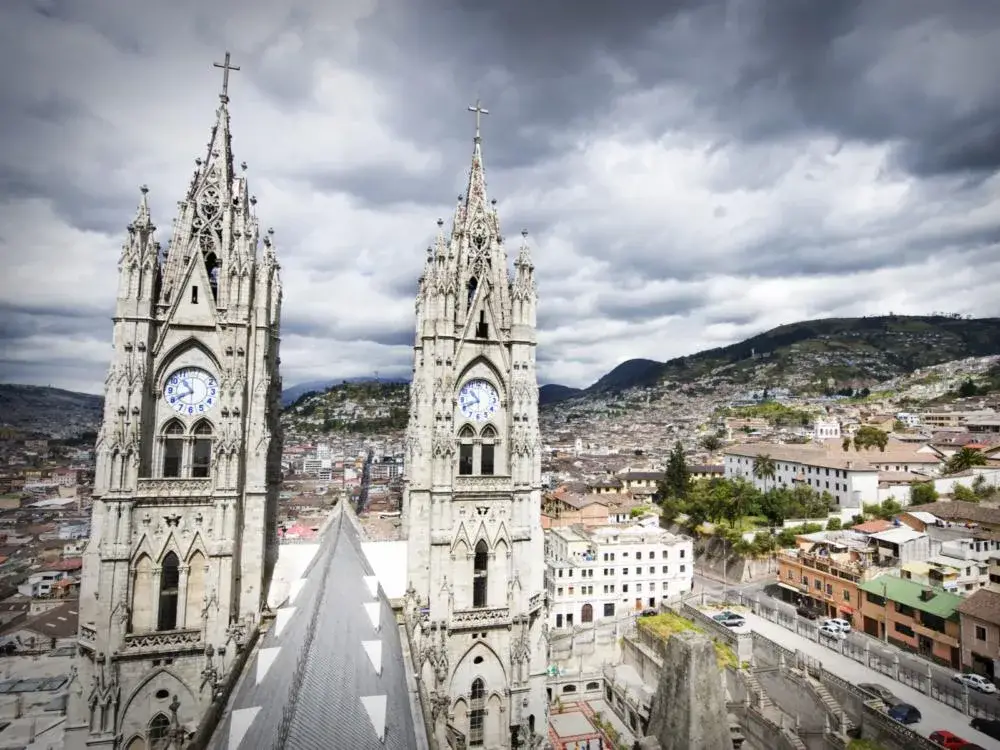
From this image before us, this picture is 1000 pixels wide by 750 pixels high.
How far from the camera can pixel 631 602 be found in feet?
214

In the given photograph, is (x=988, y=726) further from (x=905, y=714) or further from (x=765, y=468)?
(x=765, y=468)

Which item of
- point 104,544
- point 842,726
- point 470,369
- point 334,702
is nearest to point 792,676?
point 842,726

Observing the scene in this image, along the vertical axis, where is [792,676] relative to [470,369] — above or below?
below

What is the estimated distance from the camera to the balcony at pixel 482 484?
85.1 feet

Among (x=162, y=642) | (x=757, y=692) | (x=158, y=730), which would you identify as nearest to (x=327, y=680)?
(x=162, y=642)

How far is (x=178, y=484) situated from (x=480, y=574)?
41.4ft

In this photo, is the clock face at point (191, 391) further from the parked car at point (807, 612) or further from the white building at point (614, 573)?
the parked car at point (807, 612)

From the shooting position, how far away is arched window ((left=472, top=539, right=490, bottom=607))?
86.0 ft

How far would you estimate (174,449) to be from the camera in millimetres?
23797

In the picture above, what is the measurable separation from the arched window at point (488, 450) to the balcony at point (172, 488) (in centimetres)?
1101

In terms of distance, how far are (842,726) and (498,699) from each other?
2399 centimetres

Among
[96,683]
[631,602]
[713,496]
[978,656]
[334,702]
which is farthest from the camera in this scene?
[713,496]

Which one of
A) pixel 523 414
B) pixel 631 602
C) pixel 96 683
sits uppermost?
pixel 523 414

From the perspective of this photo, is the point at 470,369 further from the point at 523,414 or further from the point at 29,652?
the point at 29,652
